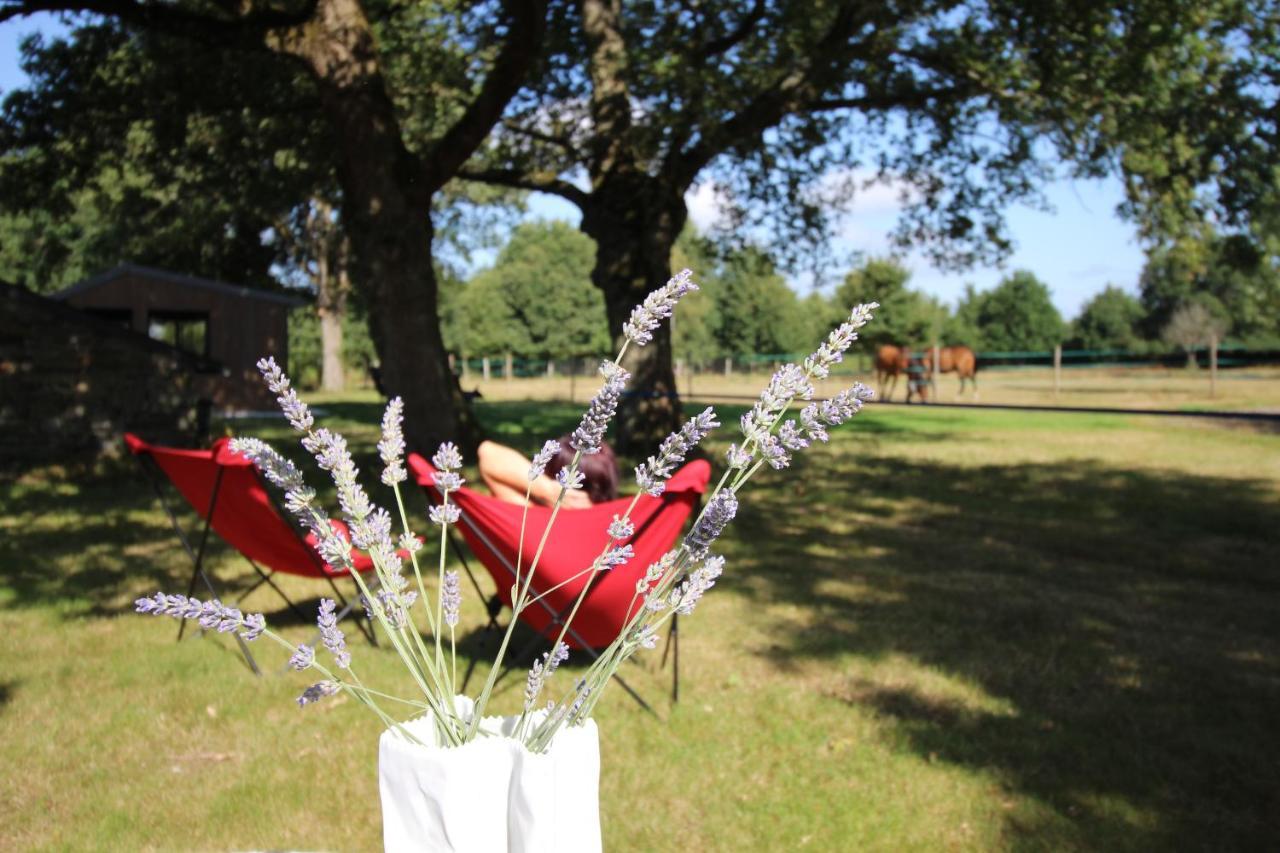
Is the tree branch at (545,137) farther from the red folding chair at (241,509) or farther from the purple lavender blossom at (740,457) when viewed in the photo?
the purple lavender blossom at (740,457)

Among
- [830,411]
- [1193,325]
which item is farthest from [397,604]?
[1193,325]

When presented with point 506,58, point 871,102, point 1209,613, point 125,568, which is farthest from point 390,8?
point 1209,613

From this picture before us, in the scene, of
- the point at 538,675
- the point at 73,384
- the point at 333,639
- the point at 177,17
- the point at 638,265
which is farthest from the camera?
the point at 638,265

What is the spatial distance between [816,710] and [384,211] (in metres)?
6.75

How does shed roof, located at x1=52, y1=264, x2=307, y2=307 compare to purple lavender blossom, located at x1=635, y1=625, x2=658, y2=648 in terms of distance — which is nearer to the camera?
purple lavender blossom, located at x1=635, y1=625, x2=658, y2=648

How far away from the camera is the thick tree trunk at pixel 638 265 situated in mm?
13266

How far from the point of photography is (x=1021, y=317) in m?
77.9

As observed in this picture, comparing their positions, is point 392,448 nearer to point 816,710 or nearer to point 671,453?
point 671,453

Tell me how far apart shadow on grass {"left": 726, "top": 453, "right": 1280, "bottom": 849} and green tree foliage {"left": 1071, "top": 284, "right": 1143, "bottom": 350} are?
6584 cm

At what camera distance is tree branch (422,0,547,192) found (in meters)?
9.08

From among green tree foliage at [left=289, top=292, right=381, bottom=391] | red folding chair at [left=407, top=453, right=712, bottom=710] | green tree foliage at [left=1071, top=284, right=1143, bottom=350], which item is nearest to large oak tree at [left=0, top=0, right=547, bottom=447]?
red folding chair at [left=407, top=453, right=712, bottom=710]

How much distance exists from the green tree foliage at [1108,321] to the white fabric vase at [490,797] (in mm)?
75199

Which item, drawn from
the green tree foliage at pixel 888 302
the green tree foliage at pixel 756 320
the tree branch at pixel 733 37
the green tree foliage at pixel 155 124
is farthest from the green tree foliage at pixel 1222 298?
the green tree foliage at pixel 155 124

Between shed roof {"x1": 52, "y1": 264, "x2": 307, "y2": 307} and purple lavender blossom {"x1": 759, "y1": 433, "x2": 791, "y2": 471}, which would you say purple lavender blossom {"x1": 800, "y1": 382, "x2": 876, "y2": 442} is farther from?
shed roof {"x1": 52, "y1": 264, "x2": 307, "y2": 307}
